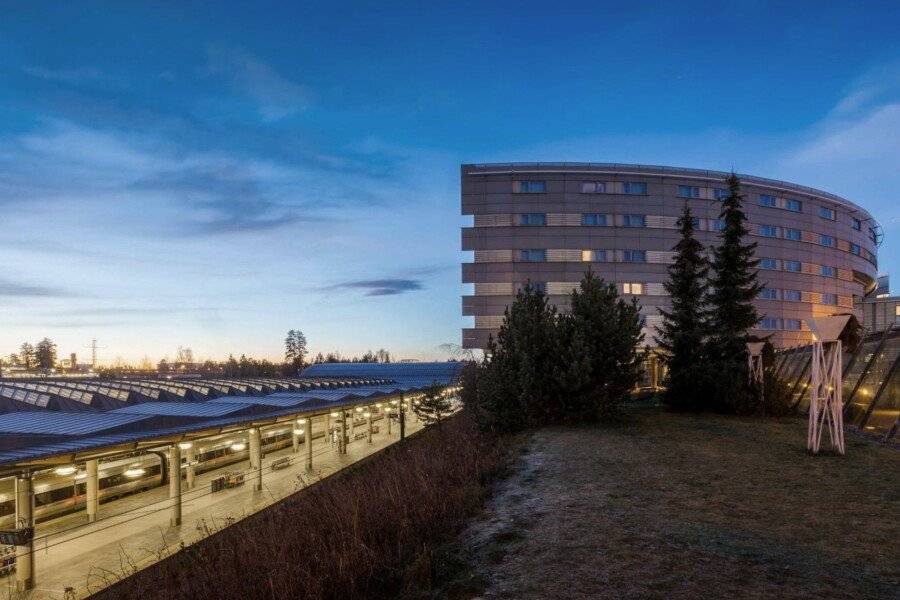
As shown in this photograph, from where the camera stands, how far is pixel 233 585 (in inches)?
280

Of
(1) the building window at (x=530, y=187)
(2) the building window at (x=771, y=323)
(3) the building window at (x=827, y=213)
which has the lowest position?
(2) the building window at (x=771, y=323)

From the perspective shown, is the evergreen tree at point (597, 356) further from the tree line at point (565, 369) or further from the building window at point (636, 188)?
the building window at point (636, 188)

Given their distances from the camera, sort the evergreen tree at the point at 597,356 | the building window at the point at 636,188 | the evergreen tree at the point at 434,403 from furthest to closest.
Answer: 1. the building window at the point at 636,188
2. the evergreen tree at the point at 434,403
3. the evergreen tree at the point at 597,356

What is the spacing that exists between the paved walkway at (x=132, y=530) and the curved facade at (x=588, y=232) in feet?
118

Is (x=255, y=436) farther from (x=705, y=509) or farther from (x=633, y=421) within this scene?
(x=705, y=509)

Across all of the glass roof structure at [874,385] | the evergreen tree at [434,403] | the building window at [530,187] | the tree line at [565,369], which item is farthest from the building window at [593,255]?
the tree line at [565,369]

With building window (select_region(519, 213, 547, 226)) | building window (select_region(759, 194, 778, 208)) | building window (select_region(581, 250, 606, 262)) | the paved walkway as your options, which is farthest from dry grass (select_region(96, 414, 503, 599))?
building window (select_region(759, 194, 778, 208))

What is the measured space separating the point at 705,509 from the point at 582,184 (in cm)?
6012

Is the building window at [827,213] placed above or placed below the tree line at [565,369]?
above

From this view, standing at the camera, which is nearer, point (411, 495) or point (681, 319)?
point (411, 495)

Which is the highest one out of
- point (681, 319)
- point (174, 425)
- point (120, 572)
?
point (681, 319)

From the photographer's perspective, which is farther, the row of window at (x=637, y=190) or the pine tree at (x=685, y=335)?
the row of window at (x=637, y=190)

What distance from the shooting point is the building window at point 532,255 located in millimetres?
63844

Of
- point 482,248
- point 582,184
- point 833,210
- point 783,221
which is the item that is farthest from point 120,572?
point 833,210
